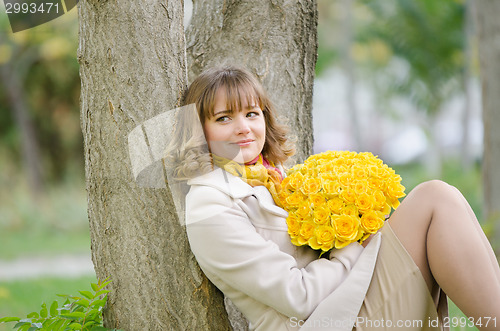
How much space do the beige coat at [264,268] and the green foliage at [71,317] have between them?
0.44 meters

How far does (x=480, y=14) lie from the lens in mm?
5453

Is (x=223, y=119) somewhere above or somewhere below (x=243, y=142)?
above

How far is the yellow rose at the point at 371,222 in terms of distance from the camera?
7.13ft

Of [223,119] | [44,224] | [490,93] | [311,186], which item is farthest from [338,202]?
[44,224]

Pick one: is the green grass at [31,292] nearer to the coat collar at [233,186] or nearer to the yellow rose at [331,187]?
the coat collar at [233,186]

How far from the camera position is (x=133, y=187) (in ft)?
7.40

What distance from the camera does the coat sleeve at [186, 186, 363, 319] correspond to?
6.76ft

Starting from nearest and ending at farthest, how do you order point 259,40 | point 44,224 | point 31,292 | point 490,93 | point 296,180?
point 296,180 < point 259,40 < point 31,292 < point 490,93 < point 44,224

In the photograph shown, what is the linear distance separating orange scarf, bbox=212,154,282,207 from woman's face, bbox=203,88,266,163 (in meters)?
0.03

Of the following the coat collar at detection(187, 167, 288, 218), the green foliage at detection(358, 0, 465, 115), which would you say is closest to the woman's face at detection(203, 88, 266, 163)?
the coat collar at detection(187, 167, 288, 218)

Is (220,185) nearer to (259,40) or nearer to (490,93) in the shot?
(259,40)

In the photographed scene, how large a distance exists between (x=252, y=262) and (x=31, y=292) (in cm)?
389

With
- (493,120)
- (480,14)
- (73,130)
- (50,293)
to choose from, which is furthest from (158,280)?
(73,130)

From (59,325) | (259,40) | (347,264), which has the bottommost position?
(59,325)
